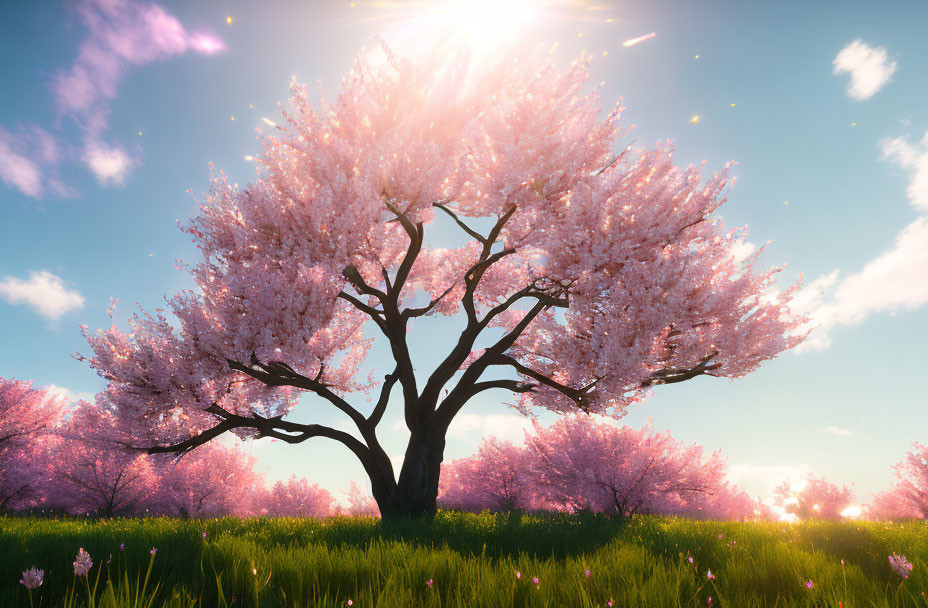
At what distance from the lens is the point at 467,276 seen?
1185 cm

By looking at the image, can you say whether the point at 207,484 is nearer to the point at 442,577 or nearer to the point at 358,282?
the point at 358,282

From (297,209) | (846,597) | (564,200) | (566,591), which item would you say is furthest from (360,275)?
(846,597)

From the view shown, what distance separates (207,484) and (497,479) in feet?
68.4

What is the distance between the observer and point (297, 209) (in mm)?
10109

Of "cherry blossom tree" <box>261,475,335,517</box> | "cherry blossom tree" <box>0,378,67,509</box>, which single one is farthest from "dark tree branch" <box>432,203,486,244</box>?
"cherry blossom tree" <box>261,475,335,517</box>

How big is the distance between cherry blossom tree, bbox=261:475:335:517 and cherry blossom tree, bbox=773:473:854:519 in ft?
130

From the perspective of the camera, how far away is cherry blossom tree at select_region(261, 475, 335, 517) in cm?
4309

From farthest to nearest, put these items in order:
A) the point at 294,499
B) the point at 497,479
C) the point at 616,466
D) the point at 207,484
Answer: the point at 294,499 → the point at 207,484 → the point at 497,479 → the point at 616,466

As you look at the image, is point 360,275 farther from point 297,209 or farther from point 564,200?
point 564,200

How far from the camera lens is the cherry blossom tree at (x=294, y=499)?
43.1 m

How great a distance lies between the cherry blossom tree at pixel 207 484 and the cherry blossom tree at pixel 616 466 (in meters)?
22.5

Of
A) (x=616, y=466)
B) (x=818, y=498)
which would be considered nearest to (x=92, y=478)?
(x=616, y=466)

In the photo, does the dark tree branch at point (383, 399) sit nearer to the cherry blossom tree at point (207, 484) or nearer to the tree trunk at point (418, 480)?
the tree trunk at point (418, 480)

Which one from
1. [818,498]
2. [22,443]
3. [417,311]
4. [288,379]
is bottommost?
[818,498]
